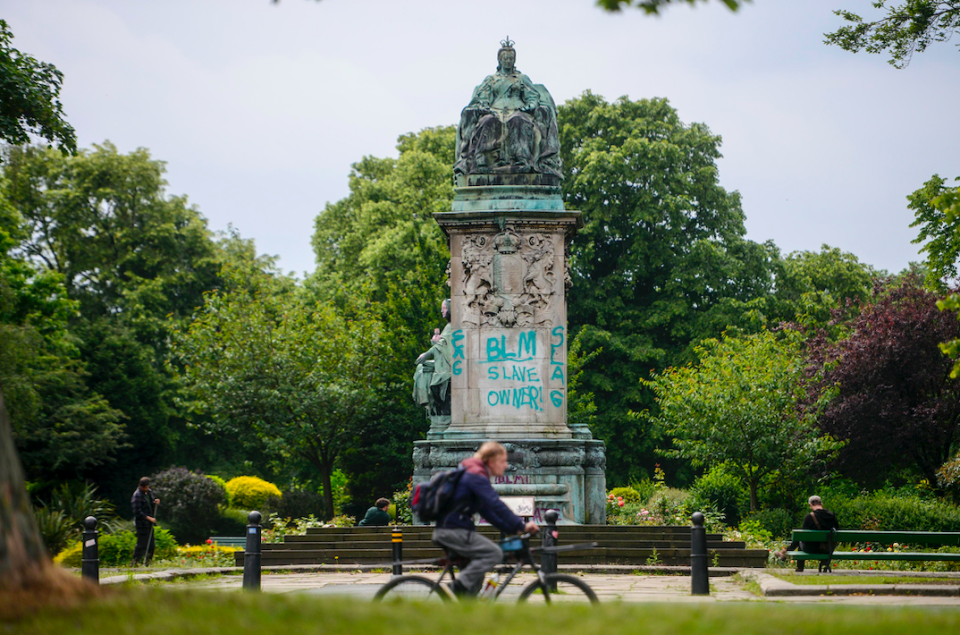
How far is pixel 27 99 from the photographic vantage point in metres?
19.8

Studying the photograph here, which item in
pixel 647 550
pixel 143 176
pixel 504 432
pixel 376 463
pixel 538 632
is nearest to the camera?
pixel 538 632

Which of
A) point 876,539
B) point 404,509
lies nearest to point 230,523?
point 404,509

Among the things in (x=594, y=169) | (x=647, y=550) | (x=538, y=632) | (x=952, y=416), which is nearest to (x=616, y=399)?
(x=594, y=169)

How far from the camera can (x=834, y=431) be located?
102ft

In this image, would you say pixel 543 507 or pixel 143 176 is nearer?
pixel 543 507

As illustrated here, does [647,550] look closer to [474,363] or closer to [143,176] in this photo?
[474,363]

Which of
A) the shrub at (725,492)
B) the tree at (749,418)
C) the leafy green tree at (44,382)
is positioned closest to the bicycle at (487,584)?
the shrub at (725,492)

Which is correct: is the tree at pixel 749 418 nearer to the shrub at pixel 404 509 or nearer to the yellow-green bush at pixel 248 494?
the shrub at pixel 404 509

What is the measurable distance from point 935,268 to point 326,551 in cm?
1247

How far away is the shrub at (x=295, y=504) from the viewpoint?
36787mm

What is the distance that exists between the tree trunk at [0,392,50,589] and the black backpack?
286 centimetres

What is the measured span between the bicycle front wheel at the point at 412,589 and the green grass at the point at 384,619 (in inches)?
46.2

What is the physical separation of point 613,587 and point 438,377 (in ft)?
29.8

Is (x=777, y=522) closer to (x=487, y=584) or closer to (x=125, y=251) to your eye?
(x=487, y=584)
